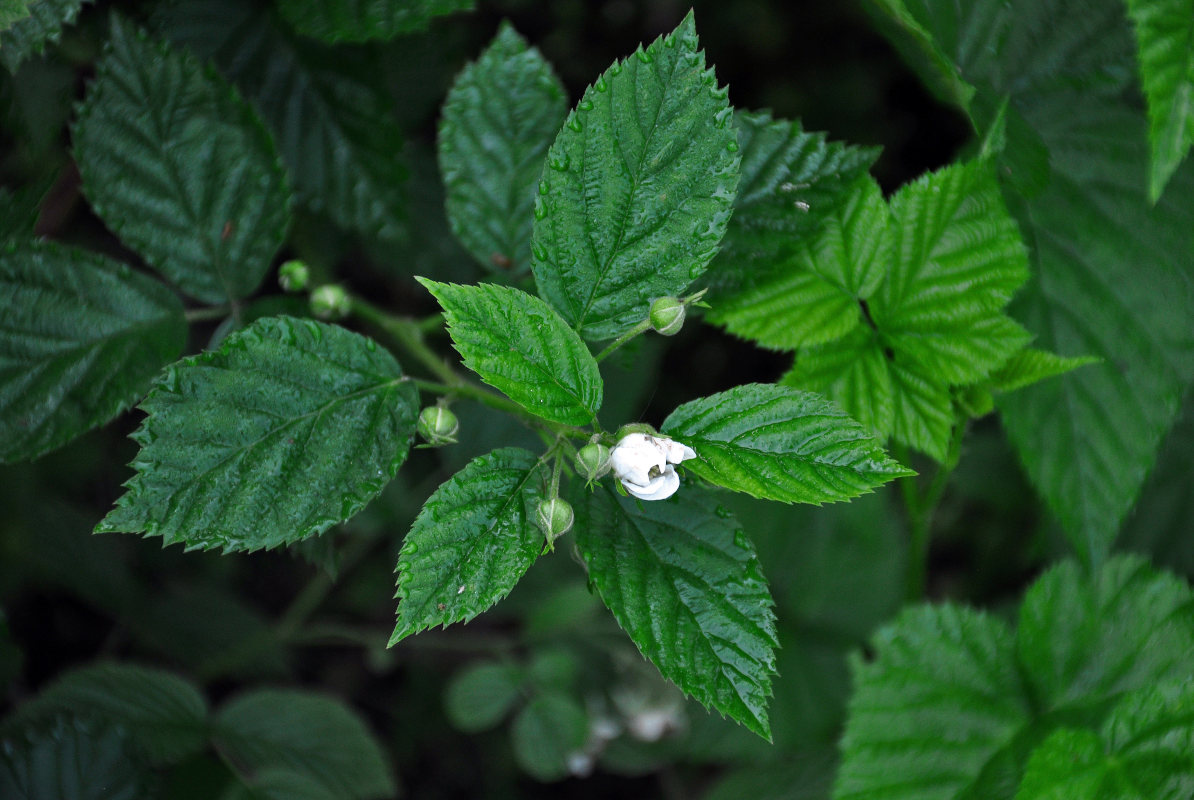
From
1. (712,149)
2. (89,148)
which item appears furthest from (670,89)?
(89,148)

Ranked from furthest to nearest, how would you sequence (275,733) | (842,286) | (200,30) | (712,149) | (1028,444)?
(275,733) → (200,30) → (1028,444) → (842,286) → (712,149)

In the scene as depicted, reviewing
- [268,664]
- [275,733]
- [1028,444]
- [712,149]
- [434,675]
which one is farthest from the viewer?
[434,675]

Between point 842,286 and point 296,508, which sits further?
point 842,286

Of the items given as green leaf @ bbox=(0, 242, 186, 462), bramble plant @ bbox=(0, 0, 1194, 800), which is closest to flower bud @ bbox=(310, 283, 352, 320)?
bramble plant @ bbox=(0, 0, 1194, 800)

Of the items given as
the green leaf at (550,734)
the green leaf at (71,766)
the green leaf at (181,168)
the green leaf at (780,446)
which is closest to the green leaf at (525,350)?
the green leaf at (780,446)

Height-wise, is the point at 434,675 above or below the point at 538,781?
above

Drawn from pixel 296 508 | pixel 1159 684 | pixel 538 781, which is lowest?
pixel 538 781

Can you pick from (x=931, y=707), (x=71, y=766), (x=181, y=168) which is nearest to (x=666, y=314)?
(x=181, y=168)

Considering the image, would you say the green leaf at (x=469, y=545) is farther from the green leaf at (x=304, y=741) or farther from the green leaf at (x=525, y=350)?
the green leaf at (x=304, y=741)

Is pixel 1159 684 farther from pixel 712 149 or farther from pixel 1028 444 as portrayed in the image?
pixel 712 149
